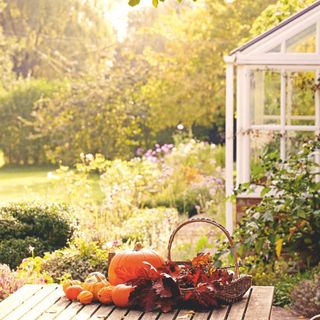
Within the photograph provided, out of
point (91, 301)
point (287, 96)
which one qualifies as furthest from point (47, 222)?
point (91, 301)

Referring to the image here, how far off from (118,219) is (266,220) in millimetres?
3836

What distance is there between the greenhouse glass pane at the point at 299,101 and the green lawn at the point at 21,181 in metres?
9.75

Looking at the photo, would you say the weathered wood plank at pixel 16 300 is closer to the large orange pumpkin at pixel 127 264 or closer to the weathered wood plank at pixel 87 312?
the weathered wood plank at pixel 87 312

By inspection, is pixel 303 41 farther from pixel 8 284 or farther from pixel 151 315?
pixel 151 315

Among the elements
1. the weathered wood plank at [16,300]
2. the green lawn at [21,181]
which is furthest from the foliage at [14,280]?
the green lawn at [21,181]

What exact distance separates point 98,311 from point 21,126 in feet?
65.6

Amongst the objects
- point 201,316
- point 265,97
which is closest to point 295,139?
point 265,97

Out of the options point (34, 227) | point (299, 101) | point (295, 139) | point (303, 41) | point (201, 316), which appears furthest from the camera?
point (299, 101)

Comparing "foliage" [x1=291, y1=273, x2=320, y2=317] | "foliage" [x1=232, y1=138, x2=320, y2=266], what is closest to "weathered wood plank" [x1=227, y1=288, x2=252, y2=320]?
"foliage" [x1=291, y1=273, x2=320, y2=317]

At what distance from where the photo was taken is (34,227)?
8805 millimetres

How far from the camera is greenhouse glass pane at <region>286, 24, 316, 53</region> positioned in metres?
9.26

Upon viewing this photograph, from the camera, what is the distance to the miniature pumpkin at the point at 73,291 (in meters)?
4.82

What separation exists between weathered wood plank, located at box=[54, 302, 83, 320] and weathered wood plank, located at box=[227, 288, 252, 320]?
755 millimetres

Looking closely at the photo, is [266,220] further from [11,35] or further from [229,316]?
[11,35]
